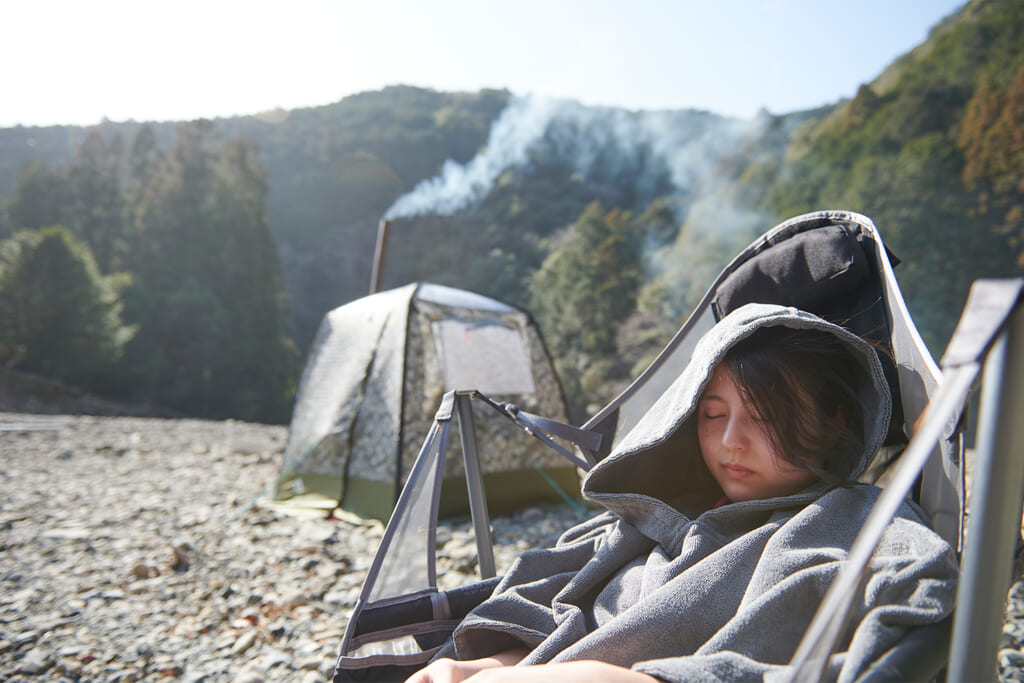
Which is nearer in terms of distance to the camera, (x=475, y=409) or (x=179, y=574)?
(x=179, y=574)

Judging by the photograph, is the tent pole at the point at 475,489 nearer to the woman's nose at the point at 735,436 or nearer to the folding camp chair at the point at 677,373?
the folding camp chair at the point at 677,373

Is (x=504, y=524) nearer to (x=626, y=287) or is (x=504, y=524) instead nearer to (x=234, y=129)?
(x=626, y=287)

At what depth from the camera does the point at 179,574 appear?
3.70 metres

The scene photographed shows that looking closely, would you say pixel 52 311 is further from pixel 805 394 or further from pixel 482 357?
pixel 805 394

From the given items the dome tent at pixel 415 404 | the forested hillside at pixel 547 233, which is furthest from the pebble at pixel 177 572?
the forested hillside at pixel 547 233

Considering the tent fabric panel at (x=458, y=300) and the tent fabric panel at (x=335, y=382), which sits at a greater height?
the tent fabric panel at (x=458, y=300)

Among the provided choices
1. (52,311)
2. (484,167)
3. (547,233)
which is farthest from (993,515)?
(484,167)

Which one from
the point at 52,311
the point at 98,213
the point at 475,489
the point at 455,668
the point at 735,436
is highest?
the point at 98,213

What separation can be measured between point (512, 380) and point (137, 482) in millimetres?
4249

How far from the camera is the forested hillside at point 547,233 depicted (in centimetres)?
2233

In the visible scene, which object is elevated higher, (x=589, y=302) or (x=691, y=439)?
(x=691, y=439)

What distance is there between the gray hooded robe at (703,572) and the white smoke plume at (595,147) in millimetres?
44165

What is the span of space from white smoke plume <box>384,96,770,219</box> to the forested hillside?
0.43 metres

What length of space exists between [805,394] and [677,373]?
713mm
